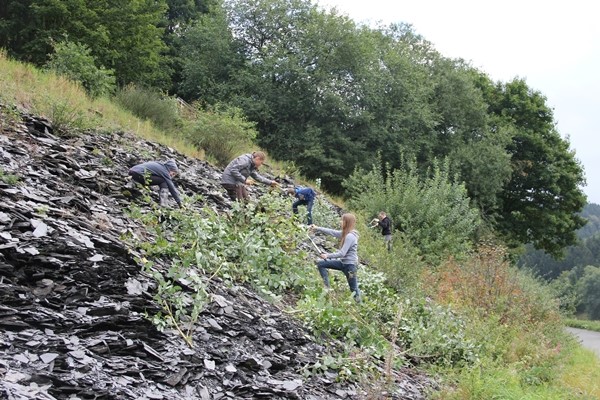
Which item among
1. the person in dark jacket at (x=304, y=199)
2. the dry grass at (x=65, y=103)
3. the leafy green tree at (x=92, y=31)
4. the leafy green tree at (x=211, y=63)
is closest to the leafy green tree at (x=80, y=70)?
the dry grass at (x=65, y=103)

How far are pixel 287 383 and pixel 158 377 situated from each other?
1.28 m

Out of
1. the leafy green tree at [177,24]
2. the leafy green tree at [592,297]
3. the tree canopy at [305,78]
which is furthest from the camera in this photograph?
the leafy green tree at [592,297]

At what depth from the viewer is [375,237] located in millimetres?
15758

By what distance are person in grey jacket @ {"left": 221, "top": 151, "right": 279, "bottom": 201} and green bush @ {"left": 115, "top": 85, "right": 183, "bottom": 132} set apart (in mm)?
6552

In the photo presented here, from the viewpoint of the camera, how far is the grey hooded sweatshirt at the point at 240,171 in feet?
35.6

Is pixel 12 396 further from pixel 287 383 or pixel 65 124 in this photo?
pixel 65 124

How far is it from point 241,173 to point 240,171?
47 millimetres

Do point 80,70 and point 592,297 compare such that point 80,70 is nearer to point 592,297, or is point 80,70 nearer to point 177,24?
point 177,24

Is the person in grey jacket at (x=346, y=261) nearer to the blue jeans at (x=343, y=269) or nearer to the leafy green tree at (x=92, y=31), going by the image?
the blue jeans at (x=343, y=269)

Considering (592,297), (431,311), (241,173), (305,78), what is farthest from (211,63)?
(592,297)

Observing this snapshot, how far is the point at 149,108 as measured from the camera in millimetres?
17719

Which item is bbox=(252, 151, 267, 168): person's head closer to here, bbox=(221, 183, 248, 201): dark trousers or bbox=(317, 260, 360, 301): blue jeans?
bbox=(221, 183, 248, 201): dark trousers

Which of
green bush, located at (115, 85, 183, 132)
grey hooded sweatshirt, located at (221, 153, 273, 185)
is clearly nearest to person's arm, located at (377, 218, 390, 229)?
grey hooded sweatshirt, located at (221, 153, 273, 185)

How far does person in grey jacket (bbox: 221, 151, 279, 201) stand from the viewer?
10.8 meters
